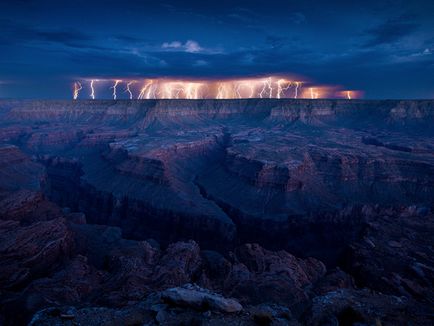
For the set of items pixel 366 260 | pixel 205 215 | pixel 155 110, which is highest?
pixel 155 110

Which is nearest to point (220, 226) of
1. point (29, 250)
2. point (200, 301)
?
point (29, 250)

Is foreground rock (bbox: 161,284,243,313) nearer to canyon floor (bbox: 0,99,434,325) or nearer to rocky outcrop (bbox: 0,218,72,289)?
canyon floor (bbox: 0,99,434,325)

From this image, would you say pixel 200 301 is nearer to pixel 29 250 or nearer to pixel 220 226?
pixel 29 250

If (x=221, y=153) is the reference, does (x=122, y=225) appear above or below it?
below

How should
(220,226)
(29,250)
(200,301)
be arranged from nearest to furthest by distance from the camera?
(200,301) < (29,250) < (220,226)

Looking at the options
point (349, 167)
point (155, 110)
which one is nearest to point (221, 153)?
point (349, 167)

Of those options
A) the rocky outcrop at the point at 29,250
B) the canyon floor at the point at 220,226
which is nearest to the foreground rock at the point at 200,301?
the canyon floor at the point at 220,226

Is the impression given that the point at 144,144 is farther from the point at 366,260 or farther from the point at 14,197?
the point at 366,260

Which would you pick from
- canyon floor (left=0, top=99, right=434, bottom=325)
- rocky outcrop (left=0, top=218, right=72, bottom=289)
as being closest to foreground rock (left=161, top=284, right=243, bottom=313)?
canyon floor (left=0, top=99, right=434, bottom=325)
